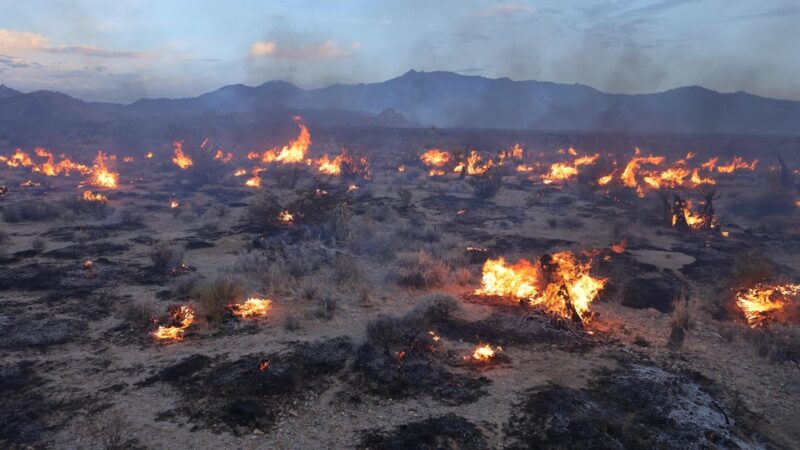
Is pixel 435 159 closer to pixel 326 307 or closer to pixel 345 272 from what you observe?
pixel 345 272

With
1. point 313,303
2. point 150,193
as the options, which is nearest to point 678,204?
point 313,303

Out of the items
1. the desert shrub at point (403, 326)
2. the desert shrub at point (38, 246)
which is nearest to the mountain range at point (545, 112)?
the desert shrub at point (38, 246)

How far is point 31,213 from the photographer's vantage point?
67.8 feet

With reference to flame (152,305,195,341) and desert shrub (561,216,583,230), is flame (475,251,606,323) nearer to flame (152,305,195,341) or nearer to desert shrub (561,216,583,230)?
flame (152,305,195,341)

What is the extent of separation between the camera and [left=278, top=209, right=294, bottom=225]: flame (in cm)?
1978

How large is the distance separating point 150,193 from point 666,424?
3035 cm

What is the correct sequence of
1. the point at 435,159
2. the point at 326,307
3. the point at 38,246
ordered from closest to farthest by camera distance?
the point at 326,307, the point at 38,246, the point at 435,159

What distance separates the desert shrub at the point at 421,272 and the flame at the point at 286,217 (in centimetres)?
749

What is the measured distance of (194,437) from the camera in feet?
21.0

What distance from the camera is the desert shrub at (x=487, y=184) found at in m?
28.4

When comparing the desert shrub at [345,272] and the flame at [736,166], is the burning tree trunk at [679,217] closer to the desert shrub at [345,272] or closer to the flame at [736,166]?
the desert shrub at [345,272]

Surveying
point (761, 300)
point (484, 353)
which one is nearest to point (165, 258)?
point (484, 353)

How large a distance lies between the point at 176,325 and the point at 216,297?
1019 millimetres

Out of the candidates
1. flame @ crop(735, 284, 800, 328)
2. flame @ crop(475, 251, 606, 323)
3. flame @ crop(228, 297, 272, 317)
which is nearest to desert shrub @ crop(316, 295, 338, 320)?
flame @ crop(228, 297, 272, 317)
